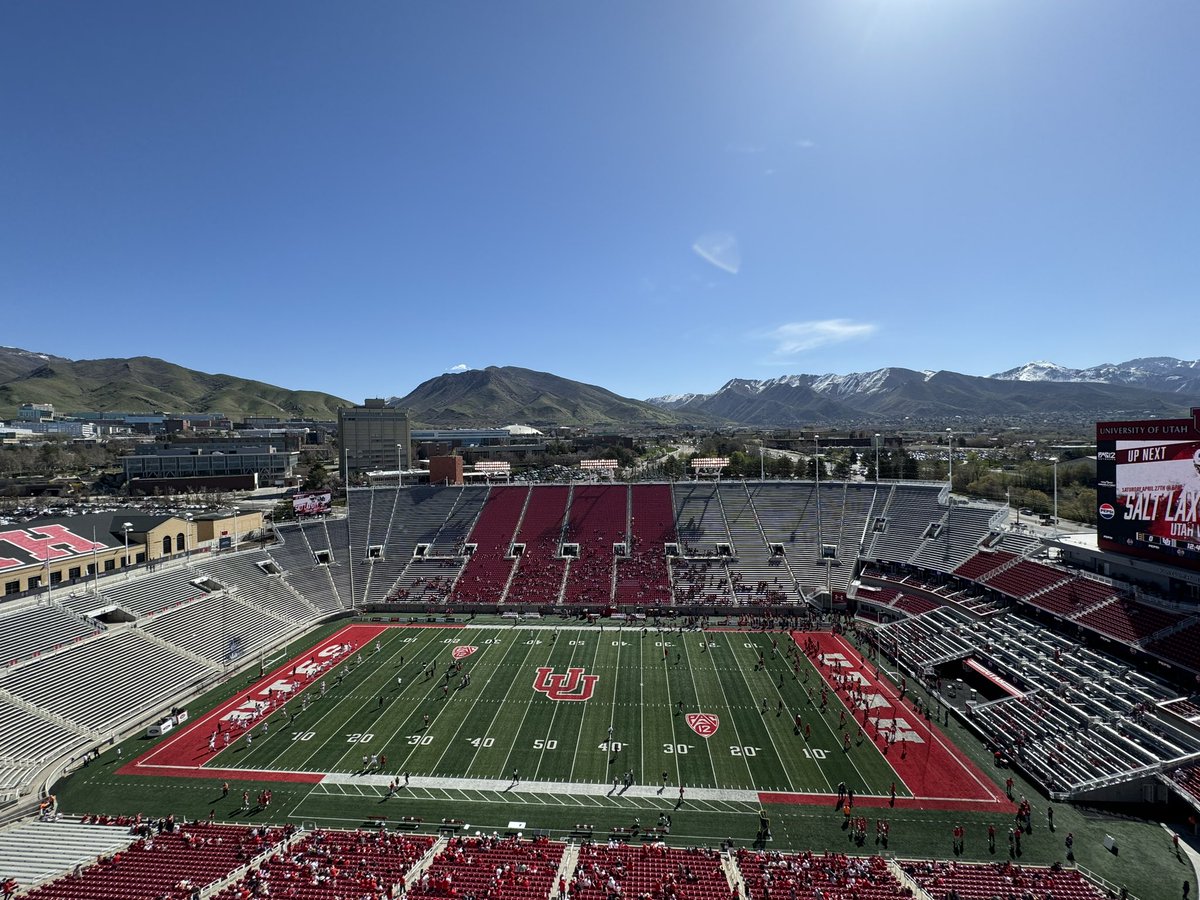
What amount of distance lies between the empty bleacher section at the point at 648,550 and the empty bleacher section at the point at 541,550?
6.05m

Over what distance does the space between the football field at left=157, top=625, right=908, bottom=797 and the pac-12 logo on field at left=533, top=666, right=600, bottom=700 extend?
124 mm

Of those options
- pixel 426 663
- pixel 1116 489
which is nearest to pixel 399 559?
pixel 426 663

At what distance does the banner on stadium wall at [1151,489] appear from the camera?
99.1 ft

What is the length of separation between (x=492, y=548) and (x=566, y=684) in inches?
969

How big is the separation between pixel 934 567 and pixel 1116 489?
14984 millimetres

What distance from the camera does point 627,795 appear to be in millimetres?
24188

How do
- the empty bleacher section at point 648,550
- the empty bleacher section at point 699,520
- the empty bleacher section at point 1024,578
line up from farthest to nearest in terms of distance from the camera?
the empty bleacher section at point 699,520, the empty bleacher section at point 648,550, the empty bleacher section at point 1024,578

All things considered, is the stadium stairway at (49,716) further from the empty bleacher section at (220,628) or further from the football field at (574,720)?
the empty bleacher section at (220,628)

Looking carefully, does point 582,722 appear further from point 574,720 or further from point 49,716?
point 49,716

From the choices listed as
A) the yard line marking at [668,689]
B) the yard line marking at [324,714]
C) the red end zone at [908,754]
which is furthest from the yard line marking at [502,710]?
the red end zone at [908,754]

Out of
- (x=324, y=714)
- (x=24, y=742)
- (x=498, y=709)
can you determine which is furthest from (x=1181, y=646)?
(x=24, y=742)

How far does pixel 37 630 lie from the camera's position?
33.2 m

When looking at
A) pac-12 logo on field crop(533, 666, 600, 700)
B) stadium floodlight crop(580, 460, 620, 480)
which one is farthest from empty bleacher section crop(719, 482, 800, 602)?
stadium floodlight crop(580, 460, 620, 480)

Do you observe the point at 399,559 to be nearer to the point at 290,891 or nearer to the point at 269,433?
the point at 290,891
